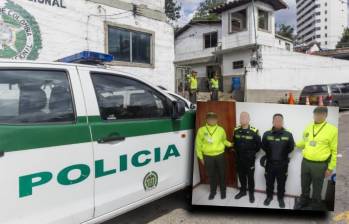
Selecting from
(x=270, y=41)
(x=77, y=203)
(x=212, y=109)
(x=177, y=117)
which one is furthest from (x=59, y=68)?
(x=270, y=41)

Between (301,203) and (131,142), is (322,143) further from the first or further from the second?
(131,142)

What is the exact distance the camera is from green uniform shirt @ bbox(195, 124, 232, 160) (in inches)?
160

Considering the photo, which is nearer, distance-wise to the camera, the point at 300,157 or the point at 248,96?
the point at 300,157

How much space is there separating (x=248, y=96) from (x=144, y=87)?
16786 millimetres

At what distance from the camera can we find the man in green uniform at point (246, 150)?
397cm

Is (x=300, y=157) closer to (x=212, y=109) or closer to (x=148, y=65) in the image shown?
(x=212, y=109)

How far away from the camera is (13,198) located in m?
2.42

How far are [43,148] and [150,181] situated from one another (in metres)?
1.36

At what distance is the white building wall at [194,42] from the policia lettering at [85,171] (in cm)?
2297

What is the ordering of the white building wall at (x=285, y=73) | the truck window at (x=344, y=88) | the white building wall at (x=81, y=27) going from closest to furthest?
the white building wall at (x=81, y=27) < the truck window at (x=344, y=88) < the white building wall at (x=285, y=73)

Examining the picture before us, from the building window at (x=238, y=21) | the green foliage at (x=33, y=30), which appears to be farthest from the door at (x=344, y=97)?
the green foliage at (x=33, y=30)

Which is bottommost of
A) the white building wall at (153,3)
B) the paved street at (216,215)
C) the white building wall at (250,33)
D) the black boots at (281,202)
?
the paved street at (216,215)

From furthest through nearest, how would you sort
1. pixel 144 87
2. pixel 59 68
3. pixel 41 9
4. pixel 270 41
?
pixel 270 41 → pixel 41 9 → pixel 144 87 → pixel 59 68

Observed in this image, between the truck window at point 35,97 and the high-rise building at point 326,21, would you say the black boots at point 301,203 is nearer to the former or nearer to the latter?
the truck window at point 35,97
